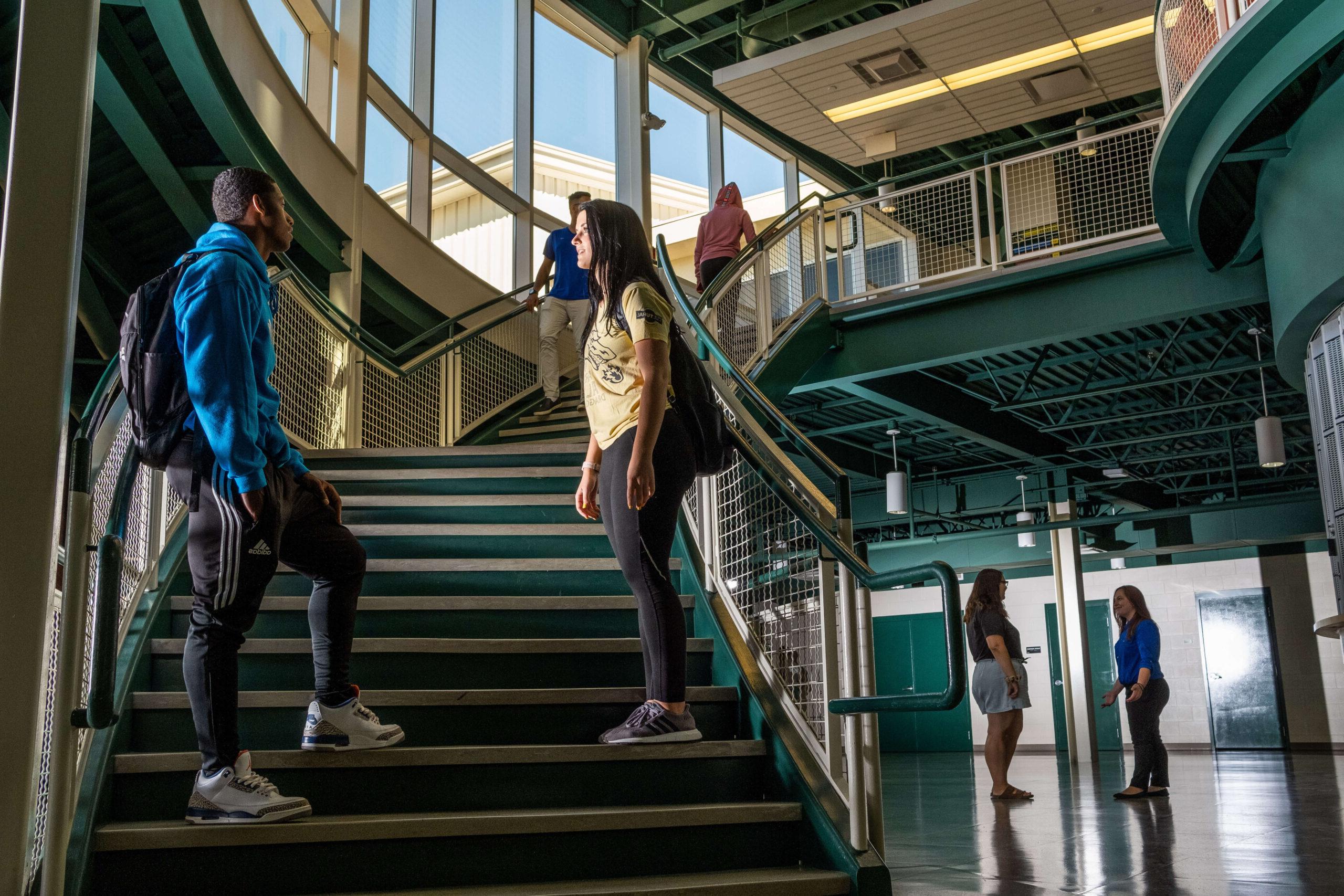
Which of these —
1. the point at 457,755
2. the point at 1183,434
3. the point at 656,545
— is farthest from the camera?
the point at 1183,434

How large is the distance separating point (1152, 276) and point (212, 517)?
28.9 ft

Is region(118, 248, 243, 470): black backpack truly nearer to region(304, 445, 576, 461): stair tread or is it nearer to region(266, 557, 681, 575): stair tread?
region(266, 557, 681, 575): stair tread

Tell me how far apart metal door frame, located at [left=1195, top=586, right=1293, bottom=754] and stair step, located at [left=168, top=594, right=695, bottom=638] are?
55.1 ft

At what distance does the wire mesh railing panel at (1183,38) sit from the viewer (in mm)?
7262

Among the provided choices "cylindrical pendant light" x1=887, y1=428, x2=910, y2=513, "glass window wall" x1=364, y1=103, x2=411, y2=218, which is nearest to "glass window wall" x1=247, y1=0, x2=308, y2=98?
"glass window wall" x1=364, y1=103, x2=411, y2=218

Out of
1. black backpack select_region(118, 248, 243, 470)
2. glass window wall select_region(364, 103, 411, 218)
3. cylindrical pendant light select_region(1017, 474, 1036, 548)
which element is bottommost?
black backpack select_region(118, 248, 243, 470)

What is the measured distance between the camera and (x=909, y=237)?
36.2 feet

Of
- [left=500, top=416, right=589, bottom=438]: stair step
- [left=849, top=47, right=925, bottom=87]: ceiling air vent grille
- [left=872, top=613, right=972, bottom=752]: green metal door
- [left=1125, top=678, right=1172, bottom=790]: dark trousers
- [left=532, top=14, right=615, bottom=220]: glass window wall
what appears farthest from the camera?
[left=872, top=613, right=972, bottom=752]: green metal door

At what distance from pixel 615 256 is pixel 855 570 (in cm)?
127

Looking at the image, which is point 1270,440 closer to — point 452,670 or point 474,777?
point 452,670

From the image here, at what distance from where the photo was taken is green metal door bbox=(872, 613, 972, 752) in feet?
64.2

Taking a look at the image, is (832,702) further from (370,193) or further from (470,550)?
(370,193)

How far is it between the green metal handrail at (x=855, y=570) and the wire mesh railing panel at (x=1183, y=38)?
189 inches

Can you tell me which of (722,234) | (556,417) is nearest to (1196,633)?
(722,234)
